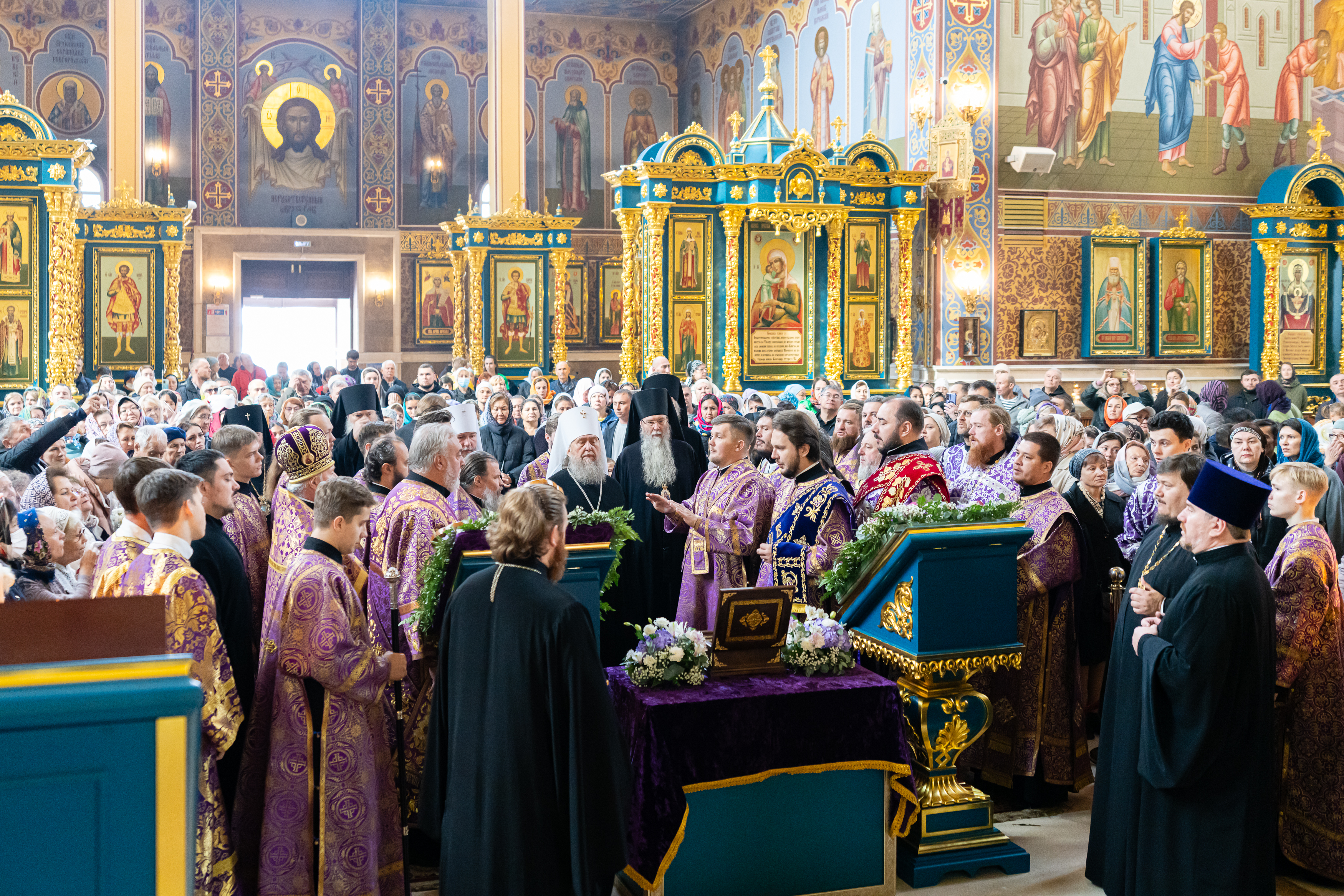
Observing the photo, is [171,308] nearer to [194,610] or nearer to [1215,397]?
[1215,397]

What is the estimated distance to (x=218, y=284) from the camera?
23.0 meters

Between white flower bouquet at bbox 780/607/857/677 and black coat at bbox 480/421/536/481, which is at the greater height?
black coat at bbox 480/421/536/481

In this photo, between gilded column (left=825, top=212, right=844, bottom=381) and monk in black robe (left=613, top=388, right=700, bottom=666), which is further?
gilded column (left=825, top=212, right=844, bottom=381)

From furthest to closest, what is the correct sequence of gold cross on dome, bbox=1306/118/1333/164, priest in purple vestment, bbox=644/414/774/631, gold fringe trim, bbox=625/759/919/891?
gold cross on dome, bbox=1306/118/1333/164 < priest in purple vestment, bbox=644/414/774/631 < gold fringe trim, bbox=625/759/919/891

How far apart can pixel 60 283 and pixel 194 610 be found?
1037 centimetres

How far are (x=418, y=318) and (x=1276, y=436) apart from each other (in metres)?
18.8

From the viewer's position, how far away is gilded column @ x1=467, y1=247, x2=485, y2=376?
667 inches

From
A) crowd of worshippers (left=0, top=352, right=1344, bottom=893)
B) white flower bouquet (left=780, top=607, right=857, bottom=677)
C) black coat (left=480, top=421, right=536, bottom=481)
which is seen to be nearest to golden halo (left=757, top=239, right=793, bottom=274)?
black coat (left=480, top=421, right=536, bottom=481)

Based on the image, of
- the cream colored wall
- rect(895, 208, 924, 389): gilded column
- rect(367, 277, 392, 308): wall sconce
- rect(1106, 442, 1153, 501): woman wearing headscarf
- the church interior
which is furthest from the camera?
rect(367, 277, 392, 308): wall sconce

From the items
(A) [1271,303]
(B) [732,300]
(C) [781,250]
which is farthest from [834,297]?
(A) [1271,303]

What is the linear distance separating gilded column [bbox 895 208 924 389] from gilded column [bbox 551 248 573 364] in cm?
471

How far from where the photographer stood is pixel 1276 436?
7578mm

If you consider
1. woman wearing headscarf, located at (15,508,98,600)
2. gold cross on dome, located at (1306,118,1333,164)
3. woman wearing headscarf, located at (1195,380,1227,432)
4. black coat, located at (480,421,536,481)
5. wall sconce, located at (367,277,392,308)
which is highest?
gold cross on dome, located at (1306,118,1333,164)

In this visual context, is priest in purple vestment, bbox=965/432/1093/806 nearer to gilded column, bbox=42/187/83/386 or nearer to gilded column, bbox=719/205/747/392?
gilded column, bbox=719/205/747/392
